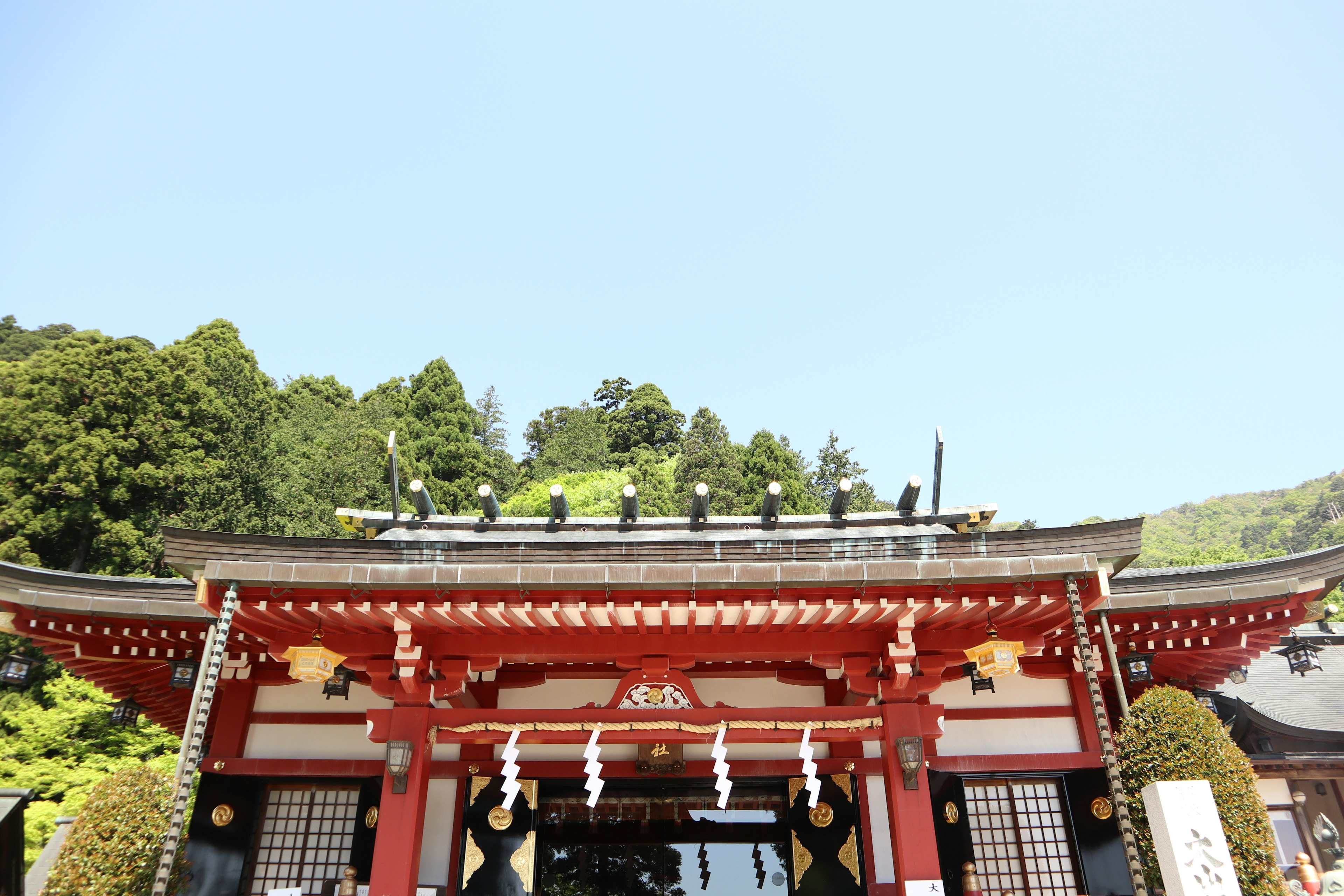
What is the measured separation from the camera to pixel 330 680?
8.65m

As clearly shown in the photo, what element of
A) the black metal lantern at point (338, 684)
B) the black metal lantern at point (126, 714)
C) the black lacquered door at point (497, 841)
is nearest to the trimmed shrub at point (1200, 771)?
the black lacquered door at point (497, 841)

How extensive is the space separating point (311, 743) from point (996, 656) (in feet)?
26.3

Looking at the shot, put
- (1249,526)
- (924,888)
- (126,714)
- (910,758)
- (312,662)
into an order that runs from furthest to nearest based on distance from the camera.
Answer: (1249,526), (126,714), (910,758), (312,662), (924,888)

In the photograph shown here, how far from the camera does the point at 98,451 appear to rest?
26.7m

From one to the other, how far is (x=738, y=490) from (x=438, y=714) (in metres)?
33.0

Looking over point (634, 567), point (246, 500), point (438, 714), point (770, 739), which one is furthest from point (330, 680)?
point (246, 500)

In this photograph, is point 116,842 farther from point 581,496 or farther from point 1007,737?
point 581,496

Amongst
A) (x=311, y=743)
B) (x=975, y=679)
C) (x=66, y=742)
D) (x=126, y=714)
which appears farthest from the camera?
(x=66, y=742)

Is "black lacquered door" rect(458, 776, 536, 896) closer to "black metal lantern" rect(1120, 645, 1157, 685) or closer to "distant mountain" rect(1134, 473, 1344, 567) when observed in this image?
"black metal lantern" rect(1120, 645, 1157, 685)

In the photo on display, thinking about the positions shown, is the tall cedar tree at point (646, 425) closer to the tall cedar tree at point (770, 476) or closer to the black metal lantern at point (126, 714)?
the tall cedar tree at point (770, 476)

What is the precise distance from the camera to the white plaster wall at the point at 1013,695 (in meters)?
9.59

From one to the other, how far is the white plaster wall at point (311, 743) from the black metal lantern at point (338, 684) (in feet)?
3.14

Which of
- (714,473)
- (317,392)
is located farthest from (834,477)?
(317,392)

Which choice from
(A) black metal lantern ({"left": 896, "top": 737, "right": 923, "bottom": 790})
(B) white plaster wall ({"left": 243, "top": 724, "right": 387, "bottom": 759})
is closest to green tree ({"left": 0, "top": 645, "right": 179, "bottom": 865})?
(B) white plaster wall ({"left": 243, "top": 724, "right": 387, "bottom": 759})
